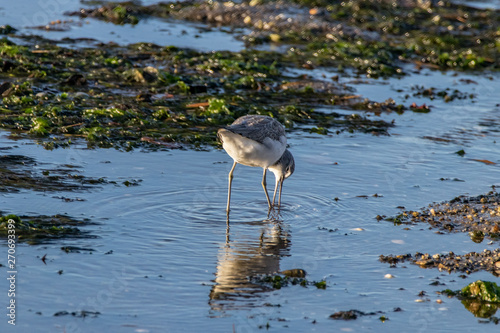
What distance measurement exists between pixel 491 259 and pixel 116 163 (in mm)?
4977

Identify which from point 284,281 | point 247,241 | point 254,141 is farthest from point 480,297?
point 254,141

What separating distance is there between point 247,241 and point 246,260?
614 millimetres

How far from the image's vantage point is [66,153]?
32.7 ft

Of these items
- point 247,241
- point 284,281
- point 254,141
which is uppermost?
point 254,141

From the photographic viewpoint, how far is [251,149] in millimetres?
8500

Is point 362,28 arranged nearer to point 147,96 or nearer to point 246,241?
point 147,96

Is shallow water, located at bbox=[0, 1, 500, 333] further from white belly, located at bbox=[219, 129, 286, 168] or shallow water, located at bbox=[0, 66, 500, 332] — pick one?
white belly, located at bbox=[219, 129, 286, 168]

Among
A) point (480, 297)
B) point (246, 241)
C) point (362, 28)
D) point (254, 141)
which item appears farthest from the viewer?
point (362, 28)

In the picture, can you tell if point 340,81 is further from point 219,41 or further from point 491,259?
point 491,259

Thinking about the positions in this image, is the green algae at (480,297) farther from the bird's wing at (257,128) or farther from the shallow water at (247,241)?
the bird's wing at (257,128)

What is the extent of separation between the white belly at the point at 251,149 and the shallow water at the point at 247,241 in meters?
0.60

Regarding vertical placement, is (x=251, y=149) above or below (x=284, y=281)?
above

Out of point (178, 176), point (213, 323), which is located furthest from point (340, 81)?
point (213, 323)

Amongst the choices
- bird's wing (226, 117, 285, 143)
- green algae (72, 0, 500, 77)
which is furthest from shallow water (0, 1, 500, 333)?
green algae (72, 0, 500, 77)
